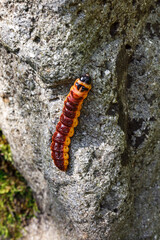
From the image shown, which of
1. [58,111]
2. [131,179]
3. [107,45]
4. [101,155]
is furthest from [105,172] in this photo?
[107,45]

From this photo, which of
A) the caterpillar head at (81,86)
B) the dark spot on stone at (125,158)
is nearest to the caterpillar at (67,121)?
the caterpillar head at (81,86)

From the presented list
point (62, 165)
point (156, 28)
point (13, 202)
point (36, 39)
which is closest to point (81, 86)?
point (36, 39)

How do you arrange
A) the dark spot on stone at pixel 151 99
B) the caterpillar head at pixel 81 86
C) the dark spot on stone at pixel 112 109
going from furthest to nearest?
the dark spot on stone at pixel 151 99
the dark spot on stone at pixel 112 109
the caterpillar head at pixel 81 86

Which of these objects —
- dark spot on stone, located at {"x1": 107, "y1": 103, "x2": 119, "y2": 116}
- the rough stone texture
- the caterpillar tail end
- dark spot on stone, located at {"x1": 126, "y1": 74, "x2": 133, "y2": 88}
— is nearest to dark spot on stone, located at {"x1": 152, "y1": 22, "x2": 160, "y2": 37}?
the rough stone texture

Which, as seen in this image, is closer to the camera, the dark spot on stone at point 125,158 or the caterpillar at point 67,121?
→ the caterpillar at point 67,121

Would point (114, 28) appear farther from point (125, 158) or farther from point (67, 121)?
point (125, 158)

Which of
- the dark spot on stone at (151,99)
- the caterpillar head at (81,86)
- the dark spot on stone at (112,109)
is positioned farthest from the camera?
the dark spot on stone at (151,99)

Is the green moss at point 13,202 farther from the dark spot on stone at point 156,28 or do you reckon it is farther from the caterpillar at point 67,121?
the dark spot on stone at point 156,28

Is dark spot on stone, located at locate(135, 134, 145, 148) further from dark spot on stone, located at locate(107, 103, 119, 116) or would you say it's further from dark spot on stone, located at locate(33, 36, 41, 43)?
dark spot on stone, located at locate(33, 36, 41, 43)

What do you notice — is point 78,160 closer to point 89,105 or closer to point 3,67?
point 89,105
